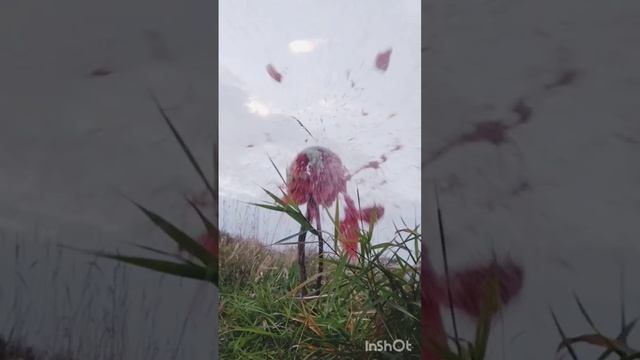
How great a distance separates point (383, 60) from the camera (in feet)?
5.75

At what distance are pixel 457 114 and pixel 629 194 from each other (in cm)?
56

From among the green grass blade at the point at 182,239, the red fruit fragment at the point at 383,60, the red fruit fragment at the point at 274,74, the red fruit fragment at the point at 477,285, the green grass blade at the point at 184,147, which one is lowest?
the red fruit fragment at the point at 477,285

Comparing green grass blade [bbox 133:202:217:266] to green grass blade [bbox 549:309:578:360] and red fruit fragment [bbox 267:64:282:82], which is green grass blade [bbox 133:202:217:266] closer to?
red fruit fragment [bbox 267:64:282:82]

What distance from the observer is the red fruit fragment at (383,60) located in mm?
1753

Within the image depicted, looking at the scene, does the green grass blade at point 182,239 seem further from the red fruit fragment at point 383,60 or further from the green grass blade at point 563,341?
the green grass blade at point 563,341

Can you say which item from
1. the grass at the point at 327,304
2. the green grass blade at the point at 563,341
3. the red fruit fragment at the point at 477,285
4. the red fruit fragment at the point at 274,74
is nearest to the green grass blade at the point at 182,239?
the grass at the point at 327,304

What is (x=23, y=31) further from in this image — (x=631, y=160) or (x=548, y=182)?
(x=631, y=160)

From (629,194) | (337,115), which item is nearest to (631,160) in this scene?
(629,194)

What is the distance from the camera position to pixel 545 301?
5.74 feet

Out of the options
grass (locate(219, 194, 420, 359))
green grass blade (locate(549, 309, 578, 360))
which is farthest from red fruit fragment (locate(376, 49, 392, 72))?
green grass blade (locate(549, 309, 578, 360))

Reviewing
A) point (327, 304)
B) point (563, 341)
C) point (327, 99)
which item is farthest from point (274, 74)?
point (563, 341)

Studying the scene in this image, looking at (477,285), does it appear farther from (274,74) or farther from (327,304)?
(274,74)

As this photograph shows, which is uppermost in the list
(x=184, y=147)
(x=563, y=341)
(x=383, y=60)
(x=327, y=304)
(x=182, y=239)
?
(x=383, y=60)

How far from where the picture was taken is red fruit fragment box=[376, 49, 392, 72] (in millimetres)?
1753
